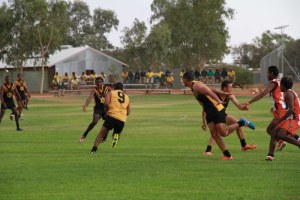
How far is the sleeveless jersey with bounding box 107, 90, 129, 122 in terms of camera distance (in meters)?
15.8

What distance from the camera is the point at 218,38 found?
91.8 metres

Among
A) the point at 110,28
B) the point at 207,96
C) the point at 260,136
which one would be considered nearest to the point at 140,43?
the point at 110,28

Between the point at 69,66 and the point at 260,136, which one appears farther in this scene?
the point at 69,66

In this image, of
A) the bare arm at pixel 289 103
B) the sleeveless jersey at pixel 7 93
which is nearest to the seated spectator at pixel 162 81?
the sleeveless jersey at pixel 7 93

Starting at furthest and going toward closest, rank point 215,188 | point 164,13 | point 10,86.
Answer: point 164,13 → point 10,86 → point 215,188

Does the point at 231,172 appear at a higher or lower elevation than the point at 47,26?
lower

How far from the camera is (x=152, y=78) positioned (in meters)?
68.9

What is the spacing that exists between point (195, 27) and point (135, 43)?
8.86 metres

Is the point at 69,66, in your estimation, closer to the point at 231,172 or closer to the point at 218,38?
the point at 218,38

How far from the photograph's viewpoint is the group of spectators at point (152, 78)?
67000mm

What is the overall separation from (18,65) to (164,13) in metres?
26.8

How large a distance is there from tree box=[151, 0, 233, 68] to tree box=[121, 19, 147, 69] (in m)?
4.51

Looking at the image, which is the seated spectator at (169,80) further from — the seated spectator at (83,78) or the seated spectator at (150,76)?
the seated spectator at (83,78)

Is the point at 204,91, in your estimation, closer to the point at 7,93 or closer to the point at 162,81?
the point at 7,93
